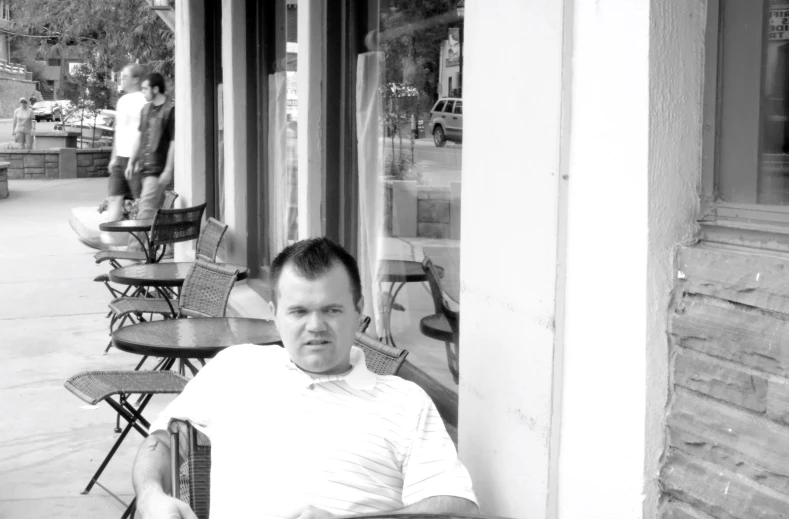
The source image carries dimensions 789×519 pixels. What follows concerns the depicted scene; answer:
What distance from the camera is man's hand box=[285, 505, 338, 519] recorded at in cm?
219

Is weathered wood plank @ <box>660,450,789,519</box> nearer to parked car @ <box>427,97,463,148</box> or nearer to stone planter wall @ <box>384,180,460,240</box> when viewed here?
stone planter wall @ <box>384,180,460,240</box>

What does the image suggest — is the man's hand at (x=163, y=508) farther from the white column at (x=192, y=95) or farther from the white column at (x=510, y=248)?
the white column at (x=192, y=95)

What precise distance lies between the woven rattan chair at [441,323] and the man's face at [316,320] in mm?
1541

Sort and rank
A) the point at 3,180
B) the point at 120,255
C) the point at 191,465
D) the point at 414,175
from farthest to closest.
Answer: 1. the point at 3,180
2. the point at 120,255
3. the point at 414,175
4. the point at 191,465

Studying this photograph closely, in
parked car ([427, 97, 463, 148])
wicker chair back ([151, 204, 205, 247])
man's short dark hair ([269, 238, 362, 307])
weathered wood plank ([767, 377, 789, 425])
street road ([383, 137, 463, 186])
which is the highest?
parked car ([427, 97, 463, 148])

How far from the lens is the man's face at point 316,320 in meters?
2.54

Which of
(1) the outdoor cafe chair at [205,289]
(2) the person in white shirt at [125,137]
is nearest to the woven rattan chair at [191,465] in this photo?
(1) the outdoor cafe chair at [205,289]

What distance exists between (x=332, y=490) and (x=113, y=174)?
7918mm

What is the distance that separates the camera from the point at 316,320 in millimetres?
2527

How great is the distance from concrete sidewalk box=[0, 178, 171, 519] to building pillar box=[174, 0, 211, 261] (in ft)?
4.17

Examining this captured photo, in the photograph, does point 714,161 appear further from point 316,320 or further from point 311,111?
point 311,111

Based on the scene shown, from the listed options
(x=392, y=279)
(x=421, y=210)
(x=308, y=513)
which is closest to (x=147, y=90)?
(x=392, y=279)

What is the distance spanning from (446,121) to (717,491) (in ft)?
7.80

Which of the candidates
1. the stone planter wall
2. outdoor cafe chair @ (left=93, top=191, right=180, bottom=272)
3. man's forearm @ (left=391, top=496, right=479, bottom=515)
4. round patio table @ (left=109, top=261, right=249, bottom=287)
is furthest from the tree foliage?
man's forearm @ (left=391, top=496, right=479, bottom=515)
